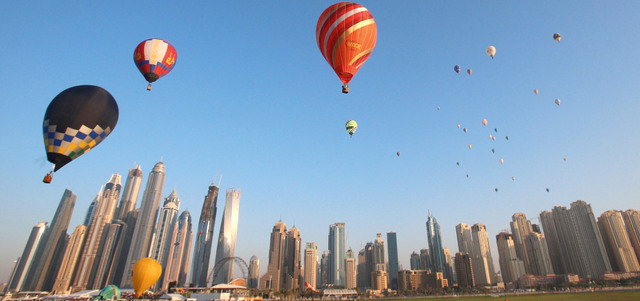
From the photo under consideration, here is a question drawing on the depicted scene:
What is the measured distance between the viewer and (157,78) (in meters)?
24.1

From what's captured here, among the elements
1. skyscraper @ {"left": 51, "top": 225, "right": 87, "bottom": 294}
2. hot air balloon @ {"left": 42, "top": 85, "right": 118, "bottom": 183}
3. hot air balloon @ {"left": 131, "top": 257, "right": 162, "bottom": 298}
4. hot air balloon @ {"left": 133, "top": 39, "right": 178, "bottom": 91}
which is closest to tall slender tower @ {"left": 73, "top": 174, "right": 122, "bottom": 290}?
skyscraper @ {"left": 51, "top": 225, "right": 87, "bottom": 294}

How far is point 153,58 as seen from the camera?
23844mm

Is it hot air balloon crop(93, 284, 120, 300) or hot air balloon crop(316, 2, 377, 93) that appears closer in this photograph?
hot air balloon crop(316, 2, 377, 93)

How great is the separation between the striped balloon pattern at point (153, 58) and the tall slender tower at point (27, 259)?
8634 inches

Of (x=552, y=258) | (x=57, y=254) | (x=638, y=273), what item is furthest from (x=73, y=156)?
(x=57, y=254)

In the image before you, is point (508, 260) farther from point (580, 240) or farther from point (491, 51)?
point (491, 51)

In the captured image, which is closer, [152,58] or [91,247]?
[152,58]

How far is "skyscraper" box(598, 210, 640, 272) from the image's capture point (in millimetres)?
125125

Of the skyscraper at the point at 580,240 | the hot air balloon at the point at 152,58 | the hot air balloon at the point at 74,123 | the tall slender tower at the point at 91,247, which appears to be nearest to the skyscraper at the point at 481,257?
the skyscraper at the point at 580,240

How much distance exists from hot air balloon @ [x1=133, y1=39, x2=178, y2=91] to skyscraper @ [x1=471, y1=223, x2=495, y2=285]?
7473 inches

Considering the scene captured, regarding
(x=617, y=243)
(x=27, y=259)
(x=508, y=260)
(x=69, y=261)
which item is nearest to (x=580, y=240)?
(x=617, y=243)

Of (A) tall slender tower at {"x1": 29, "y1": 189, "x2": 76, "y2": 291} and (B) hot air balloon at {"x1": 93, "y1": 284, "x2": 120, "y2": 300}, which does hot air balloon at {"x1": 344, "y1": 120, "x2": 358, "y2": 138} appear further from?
(A) tall slender tower at {"x1": 29, "y1": 189, "x2": 76, "y2": 291}

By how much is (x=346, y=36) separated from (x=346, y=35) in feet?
0.17

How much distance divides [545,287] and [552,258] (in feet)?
139
